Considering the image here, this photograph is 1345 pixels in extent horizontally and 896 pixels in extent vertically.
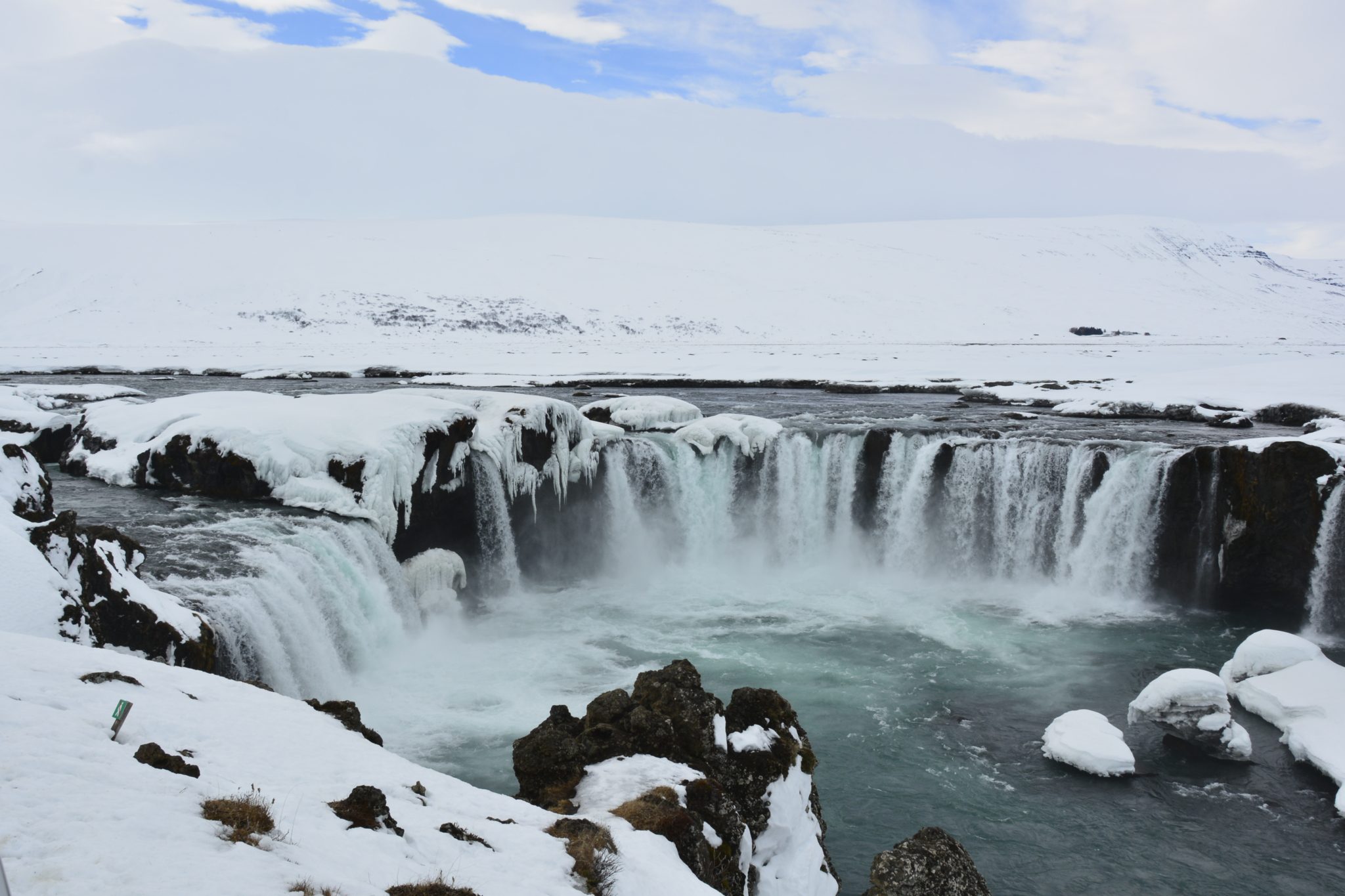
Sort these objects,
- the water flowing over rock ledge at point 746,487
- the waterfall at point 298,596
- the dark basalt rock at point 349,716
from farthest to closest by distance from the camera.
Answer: the water flowing over rock ledge at point 746,487 < the waterfall at point 298,596 < the dark basalt rock at point 349,716

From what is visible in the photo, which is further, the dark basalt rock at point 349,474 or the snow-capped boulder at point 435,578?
the snow-capped boulder at point 435,578

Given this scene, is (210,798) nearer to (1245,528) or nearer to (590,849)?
(590,849)

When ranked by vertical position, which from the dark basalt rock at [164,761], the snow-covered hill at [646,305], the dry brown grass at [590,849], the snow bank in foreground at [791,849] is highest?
the snow-covered hill at [646,305]

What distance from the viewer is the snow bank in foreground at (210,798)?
14.1 ft

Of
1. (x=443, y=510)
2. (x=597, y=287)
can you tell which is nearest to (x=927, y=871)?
(x=443, y=510)

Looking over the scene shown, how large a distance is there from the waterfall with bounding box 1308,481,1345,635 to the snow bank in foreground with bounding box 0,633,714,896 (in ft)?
58.2

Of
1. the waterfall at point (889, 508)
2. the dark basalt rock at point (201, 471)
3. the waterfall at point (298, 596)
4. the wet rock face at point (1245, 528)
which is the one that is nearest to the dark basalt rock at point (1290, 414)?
the waterfall at point (889, 508)

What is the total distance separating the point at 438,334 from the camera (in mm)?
72375

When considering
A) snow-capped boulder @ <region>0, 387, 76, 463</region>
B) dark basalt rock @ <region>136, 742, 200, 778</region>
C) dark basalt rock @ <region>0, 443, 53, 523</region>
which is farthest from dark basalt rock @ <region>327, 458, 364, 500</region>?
dark basalt rock @ <region>136, 742, 200, 778</region>

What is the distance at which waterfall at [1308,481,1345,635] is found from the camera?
18.1 meters

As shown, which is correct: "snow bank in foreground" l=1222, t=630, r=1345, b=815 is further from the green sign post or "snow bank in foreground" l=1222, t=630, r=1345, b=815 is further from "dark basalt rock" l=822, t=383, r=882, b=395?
"dark basalt rock" l=822, t=383, r=882, b=395

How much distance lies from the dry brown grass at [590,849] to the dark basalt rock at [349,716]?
2151mm

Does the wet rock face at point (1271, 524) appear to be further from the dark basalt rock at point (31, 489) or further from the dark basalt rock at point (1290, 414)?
the dark basalt rock at point (31, 489)

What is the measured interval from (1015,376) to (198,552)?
38.8m
